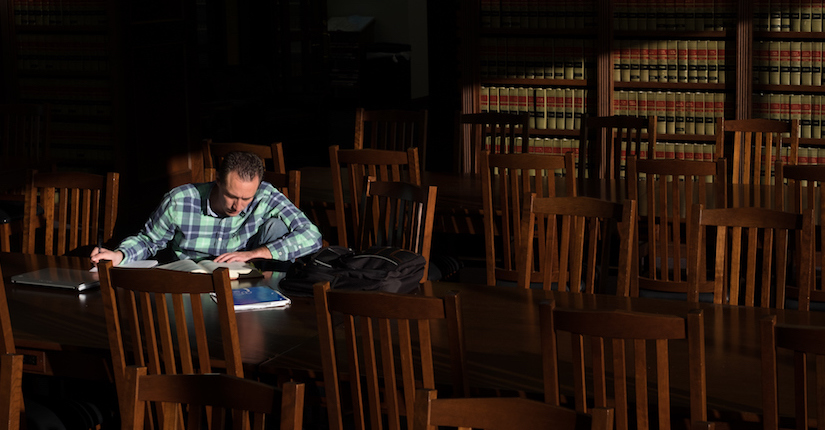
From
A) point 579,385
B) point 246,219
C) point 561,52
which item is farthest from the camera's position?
point 561,52

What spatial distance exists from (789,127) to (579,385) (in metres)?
3.15

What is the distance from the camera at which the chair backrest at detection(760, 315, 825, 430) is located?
5.90 ft

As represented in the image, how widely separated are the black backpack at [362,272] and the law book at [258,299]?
2.7 inches

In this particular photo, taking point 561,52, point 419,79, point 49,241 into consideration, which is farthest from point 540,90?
point 419,79

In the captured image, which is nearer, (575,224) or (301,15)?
(575,224)

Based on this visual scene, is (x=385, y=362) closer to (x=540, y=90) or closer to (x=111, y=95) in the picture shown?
(x=540, y=90)

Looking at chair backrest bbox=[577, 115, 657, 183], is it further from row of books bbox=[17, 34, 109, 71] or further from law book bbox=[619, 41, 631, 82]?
row of books bbox=[17, 34, 109, 71]

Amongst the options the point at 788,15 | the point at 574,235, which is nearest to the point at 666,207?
the point at 574,235

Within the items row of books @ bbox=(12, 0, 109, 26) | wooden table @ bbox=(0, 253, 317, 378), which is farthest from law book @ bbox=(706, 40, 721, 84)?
row of books @ bbox=(12, 0, 109, 26)

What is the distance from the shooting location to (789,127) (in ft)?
15.6

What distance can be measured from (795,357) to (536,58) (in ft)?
14.9

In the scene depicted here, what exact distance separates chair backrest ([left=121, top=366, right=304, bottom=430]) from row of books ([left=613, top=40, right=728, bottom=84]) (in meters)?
4.65

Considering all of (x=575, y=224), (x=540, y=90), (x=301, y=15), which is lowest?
(x=575, y=224)

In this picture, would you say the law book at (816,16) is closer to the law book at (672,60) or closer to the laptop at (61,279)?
the law book at (672,60)
